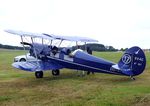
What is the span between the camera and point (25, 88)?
660 inches

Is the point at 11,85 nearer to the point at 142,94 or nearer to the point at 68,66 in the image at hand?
the point at 68,66

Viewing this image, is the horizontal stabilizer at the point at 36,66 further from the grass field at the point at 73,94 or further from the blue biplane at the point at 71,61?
the grass field at the point at 73,94

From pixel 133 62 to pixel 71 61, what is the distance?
4.45 meters

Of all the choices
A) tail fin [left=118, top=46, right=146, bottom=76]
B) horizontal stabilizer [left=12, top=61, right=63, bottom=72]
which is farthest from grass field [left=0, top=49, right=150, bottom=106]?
horizontal stabilizer [left=12, top=61, right=63, bottom=72]

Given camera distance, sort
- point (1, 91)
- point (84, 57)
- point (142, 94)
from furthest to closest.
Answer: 1. point (84, 57)
2. point (1, 91)
3. point (142, 94)

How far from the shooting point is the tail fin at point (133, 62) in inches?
699

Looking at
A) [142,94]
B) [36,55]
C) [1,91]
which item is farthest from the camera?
[36,55]

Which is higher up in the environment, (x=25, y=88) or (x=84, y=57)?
(x=84, y=57)

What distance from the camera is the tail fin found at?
17.8 m

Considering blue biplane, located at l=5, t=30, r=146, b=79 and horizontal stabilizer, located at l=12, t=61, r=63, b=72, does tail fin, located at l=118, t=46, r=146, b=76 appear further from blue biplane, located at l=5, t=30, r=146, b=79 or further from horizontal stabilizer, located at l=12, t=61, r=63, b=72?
horizontal stabilizer, located at l=12, t=61, r=63, b=72

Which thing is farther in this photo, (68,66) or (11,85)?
(68,66)

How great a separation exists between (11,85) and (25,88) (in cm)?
141

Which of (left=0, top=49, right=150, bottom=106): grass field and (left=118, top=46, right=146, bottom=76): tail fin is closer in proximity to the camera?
(left=0, top=49, right=150, bottom=106): grass field

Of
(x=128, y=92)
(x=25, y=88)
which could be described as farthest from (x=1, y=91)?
(x=128, y=92)
